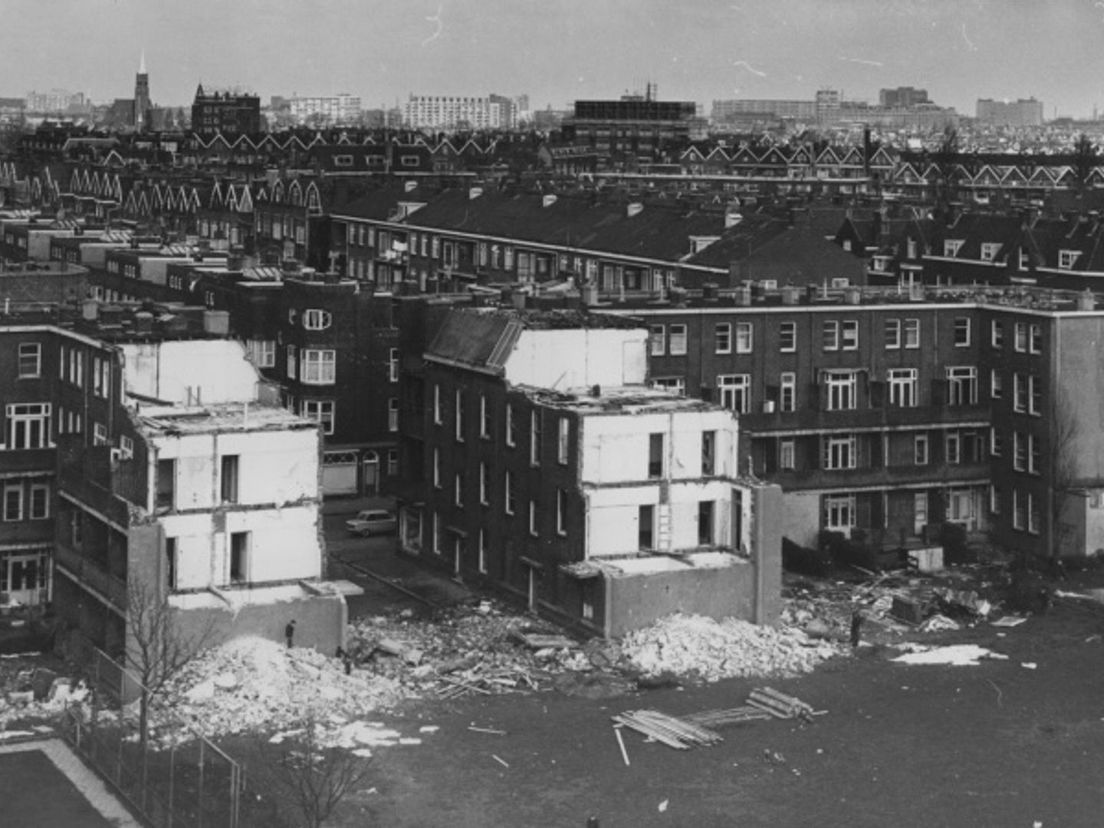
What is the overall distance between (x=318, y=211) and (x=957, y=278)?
1379 inches

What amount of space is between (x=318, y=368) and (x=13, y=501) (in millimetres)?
16236

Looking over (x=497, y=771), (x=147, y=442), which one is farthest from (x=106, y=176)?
(x=497, y=771)

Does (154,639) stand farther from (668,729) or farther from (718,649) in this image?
(718,649)

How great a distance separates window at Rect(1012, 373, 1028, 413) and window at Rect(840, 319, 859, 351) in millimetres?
3919

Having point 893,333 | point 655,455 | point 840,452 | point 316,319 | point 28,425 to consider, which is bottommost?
point 655,455

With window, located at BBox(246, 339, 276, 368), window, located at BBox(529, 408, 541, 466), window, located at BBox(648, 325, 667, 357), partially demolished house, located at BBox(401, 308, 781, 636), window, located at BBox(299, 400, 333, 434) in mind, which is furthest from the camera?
window, located at BBox(246, 339, 276, 368)

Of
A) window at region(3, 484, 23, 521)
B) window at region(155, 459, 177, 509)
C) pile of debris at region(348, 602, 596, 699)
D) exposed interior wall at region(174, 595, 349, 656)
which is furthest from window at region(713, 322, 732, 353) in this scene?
window at region(155, 459, 177, 509)

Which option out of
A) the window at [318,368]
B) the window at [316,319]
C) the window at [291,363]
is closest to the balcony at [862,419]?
the window at [318,368]

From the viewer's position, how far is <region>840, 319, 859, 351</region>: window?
56875 mm

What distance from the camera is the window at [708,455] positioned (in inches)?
1857

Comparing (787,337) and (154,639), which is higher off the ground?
(787,337)

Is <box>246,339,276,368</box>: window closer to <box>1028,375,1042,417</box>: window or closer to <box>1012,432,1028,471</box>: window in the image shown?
<box>1012,432,1028,471</box>: window

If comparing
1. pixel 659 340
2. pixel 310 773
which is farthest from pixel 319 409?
pixel 310 773

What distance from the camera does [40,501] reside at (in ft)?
156
